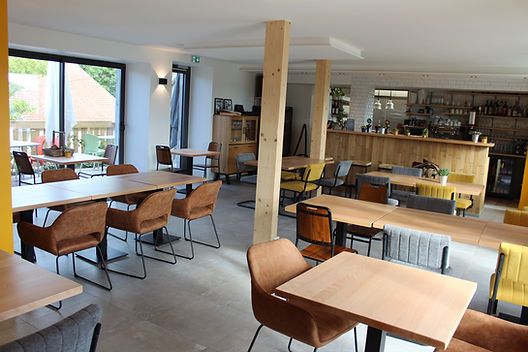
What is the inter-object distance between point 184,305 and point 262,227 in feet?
5.44

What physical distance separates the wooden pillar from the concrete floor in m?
0.62

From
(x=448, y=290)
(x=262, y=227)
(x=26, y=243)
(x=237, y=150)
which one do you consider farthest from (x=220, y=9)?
(x=237, y=150)

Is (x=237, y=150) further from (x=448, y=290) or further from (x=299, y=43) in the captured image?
(x=448, y=290)

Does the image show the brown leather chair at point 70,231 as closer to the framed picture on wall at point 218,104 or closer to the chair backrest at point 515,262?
the chair backrest at point 515,262

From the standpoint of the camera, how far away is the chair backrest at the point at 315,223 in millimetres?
4074

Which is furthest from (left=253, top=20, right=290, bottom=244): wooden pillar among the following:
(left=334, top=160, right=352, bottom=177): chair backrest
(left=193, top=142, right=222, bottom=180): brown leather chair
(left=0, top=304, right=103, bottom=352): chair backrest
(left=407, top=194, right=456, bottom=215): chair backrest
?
(left=193, top=142, right=222, bottom=180): brown leather chair

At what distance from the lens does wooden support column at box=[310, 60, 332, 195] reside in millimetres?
8234

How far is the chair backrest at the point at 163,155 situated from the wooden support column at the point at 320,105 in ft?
9.19

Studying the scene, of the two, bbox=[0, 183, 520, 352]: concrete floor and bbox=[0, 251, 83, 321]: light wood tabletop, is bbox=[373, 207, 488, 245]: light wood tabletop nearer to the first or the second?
bbox=[0, 183, 520, 352]: concrete floor

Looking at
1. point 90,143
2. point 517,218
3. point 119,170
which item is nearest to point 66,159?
point 119,170

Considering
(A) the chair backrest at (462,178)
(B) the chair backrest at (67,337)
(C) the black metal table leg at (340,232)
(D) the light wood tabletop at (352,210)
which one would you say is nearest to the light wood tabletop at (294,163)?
(A) the chair backrest at (462,178)

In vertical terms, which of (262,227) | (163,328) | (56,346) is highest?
(56,346)

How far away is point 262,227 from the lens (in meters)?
5.40

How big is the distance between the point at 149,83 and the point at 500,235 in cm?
730
